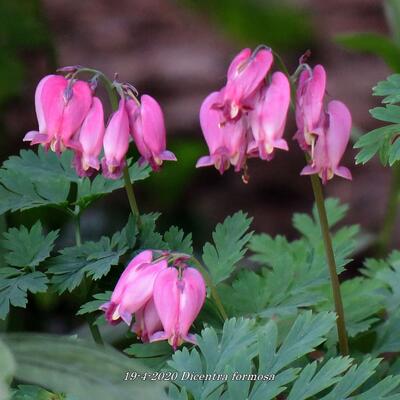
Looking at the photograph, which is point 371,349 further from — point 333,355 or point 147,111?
point 147,111

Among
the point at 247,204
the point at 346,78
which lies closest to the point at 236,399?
the point at 247,204

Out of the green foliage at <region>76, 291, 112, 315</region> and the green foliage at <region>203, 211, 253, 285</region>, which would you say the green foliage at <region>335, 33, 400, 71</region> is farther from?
the green foliage at <region>76, 291, 112, 315</region>

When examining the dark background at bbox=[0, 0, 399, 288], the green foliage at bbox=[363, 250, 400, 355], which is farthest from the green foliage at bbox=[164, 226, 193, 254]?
the dark background at bbox=[0, 0, 399, 288]

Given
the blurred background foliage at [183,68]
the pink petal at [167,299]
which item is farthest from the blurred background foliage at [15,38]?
the pink petal at [167,299]

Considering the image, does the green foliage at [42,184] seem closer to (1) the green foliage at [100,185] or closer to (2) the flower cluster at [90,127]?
(1) the green foliage at [100,185]

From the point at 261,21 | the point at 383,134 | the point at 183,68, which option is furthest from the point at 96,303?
the point at 183,68
